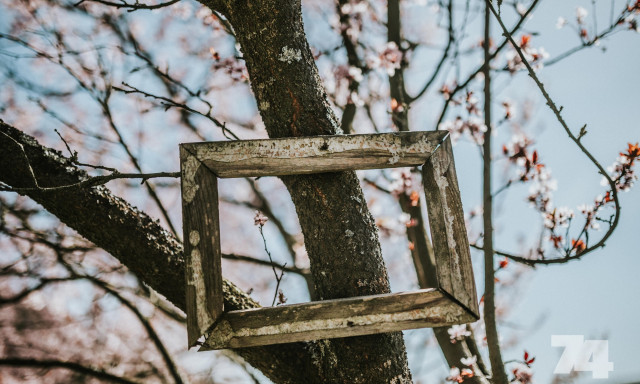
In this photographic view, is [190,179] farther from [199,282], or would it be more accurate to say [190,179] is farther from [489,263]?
[489,263]

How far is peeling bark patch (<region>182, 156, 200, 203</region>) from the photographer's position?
1.29 metres

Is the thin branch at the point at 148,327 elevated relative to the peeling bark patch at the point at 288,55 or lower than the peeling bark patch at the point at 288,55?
lower

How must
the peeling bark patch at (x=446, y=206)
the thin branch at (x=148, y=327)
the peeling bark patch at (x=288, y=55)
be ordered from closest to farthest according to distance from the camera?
the peeling bark patch at (x=446, y=206) → the peeling bark patch at (x=288, y=55) → the thin branch at (x=148, y=327)

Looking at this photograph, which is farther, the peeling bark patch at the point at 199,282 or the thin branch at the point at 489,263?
the thin branch at the point at 489,263

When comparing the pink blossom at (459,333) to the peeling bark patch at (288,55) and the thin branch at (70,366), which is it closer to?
the peeling bark patch at (288,55)

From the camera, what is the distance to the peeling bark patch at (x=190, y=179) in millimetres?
1289

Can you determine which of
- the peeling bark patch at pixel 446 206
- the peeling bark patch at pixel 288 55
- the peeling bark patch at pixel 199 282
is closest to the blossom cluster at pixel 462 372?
the peeling bark patch at pixel 446 206

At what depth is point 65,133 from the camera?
421 centimetres

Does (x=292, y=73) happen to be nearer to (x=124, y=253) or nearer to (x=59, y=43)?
(x=124, y=253)

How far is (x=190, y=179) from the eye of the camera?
1301 mm

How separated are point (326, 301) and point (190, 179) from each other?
622mm

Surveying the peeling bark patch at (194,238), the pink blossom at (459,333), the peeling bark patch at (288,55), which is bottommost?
the pink blossom at (459,333)

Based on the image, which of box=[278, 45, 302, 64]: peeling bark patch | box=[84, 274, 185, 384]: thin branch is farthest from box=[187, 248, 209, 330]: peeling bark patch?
box=[84, 274, 185, 384]: thin branch

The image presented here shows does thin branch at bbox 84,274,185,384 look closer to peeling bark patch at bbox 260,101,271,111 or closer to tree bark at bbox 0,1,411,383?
tree bark at bbox 0,1,411,383
